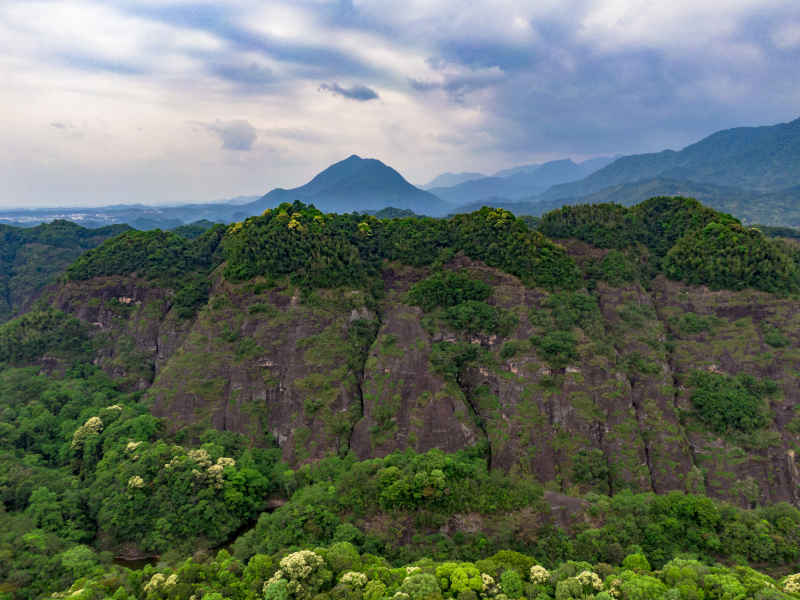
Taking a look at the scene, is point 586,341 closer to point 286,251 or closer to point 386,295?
point 386,295

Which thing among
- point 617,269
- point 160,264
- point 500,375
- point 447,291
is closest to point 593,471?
point 500,375

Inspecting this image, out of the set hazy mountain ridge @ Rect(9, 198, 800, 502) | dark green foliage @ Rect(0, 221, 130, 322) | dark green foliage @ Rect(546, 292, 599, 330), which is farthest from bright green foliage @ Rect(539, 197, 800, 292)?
dark green foliage @ Rect(0, 221, 130, 322)

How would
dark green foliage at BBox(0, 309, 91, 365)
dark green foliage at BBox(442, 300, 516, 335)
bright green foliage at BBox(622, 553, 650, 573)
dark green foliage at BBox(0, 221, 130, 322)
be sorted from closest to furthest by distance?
bright green foliage at BBox(622, 553, 650, 573)
dark green foliage at BBox(442, 300, 516, 335)
dark green foliage at BBox(0, 309, 91, 365)
dark green foliage at BBox(0, 221, 130, 322)

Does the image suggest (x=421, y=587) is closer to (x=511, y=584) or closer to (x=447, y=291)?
(x=511, y=584)

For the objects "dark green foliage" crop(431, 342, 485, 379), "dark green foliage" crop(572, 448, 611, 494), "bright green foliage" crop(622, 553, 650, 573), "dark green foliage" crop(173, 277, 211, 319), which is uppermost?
"dark green foliage" crop(173, 277, 211, 319)

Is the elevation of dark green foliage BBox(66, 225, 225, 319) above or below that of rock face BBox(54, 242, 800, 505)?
above

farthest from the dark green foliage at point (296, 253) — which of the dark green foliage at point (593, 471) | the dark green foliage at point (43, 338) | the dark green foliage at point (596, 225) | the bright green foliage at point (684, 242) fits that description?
the dark green foliage at point (593, 471)

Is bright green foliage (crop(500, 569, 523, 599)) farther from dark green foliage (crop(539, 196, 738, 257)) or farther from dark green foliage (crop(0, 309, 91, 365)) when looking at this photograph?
dark green foliage (crop(0, 309, 91, 365))
